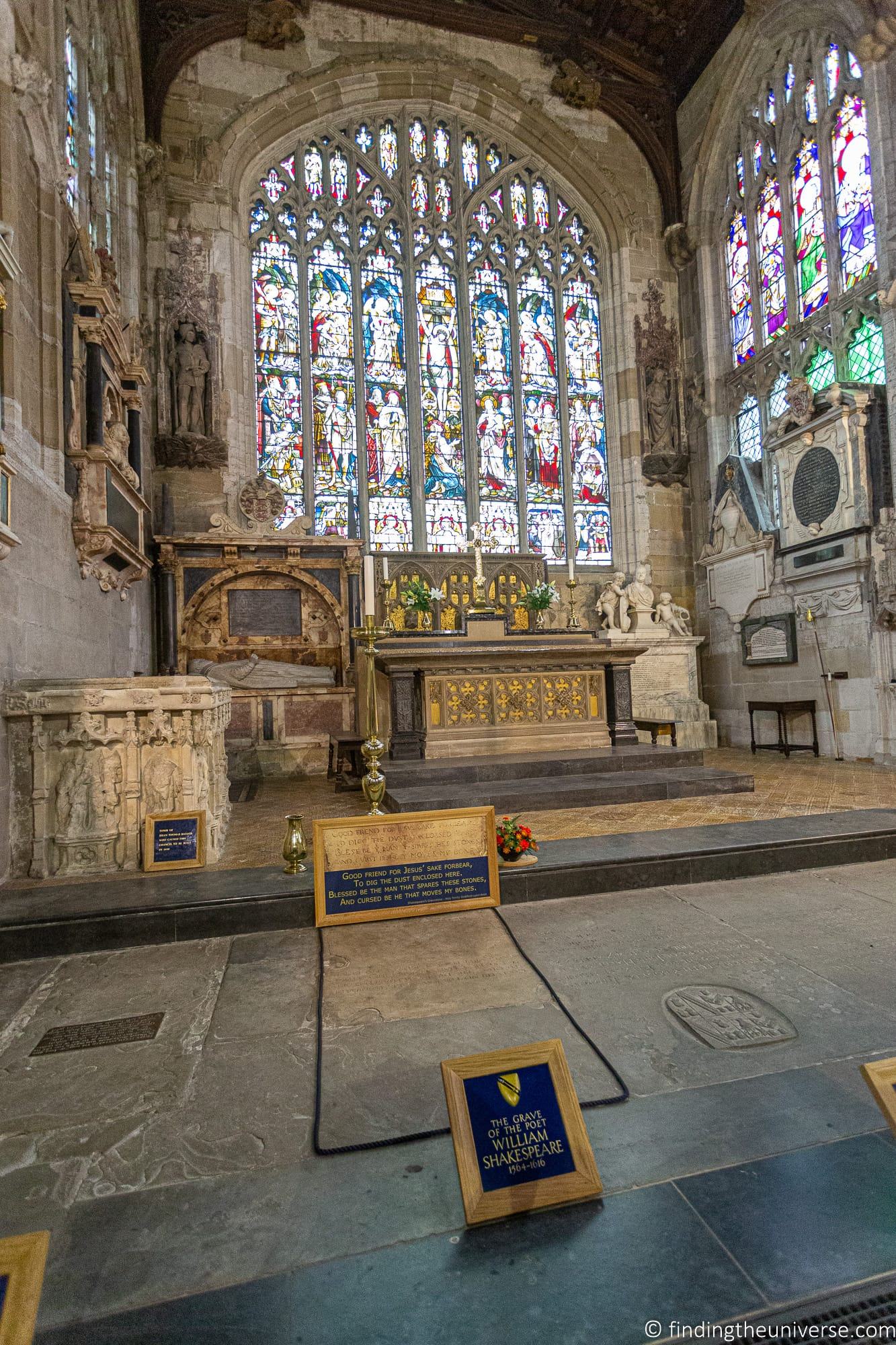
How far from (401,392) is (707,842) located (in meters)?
10.7

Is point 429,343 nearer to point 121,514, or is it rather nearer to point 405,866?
point 121,514

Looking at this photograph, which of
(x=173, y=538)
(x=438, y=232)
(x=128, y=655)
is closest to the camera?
(x=128, y=655)

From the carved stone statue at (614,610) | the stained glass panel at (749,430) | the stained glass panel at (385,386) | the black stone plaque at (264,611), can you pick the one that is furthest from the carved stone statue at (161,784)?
the stained glass panel at (749,430)

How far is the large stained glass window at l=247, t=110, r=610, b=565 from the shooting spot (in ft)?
40.2

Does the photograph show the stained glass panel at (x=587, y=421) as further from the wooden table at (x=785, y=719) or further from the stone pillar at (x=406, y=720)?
the stone pillar at (x=406, y=720)

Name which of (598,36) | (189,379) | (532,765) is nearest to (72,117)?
(189,379)

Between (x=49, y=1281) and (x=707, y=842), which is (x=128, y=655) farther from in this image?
(x=49, y=1281)

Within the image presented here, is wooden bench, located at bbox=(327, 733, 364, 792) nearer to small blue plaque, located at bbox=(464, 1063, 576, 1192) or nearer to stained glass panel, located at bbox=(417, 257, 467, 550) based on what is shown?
stained glass panel, located at bbox=(417, 257, 467, 550)

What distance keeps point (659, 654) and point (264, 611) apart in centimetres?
674

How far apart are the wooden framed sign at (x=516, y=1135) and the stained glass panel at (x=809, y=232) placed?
40.2 ft

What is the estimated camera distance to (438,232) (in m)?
13.1

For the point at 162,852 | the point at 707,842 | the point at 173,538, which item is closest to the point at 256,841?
the point at 162,852

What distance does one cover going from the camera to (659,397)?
1338cm

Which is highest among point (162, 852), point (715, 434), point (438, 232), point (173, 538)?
point (438, 232)
